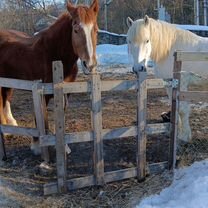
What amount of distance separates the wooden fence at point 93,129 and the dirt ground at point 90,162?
0.35 ft

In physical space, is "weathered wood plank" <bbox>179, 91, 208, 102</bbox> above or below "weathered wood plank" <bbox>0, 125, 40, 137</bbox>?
above

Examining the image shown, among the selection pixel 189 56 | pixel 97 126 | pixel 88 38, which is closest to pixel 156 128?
pixel 97 126

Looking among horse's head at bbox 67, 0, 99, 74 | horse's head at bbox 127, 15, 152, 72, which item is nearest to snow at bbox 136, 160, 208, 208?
horse's head at bbox 67, 0, 99, 74

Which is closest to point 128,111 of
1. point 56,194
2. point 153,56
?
point 153,56

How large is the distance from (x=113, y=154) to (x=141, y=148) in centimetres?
75

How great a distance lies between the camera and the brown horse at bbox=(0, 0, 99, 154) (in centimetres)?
425

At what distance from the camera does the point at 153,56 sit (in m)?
5.21

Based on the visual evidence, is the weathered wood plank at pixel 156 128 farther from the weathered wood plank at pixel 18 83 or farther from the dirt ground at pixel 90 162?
the weathered wood plank at pixel 18 83

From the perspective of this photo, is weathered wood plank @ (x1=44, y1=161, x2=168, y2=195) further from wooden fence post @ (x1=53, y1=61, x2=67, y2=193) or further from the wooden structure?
the wooden structure

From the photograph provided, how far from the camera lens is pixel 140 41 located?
194 inches

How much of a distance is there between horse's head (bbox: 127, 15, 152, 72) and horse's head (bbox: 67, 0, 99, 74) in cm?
79

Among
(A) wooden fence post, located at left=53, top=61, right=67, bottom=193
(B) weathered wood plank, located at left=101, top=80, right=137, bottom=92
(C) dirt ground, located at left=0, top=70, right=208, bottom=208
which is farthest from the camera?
(B) weathered wood plank, located at left=101, top=80, right=137, bottom=92

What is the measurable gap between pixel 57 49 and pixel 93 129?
1.38 m

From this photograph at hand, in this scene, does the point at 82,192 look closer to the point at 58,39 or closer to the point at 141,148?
the point at 141,148
